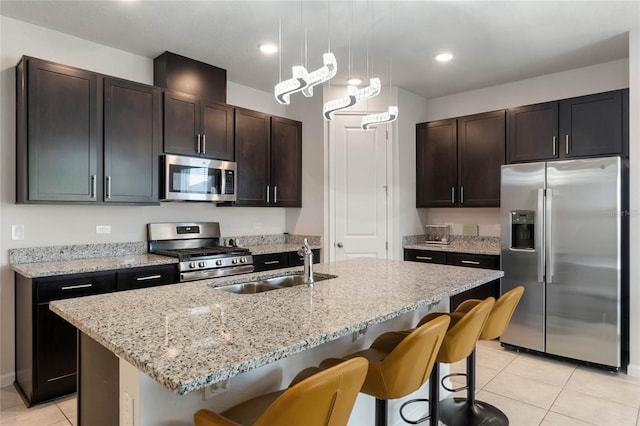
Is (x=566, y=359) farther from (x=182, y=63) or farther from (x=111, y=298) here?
(x=182, y=63)

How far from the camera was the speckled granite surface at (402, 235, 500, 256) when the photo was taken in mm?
4089

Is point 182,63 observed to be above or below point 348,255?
above

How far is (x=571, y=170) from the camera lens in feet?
10.9

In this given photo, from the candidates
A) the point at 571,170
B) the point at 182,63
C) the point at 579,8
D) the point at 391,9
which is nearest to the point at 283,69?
the point at 182,63

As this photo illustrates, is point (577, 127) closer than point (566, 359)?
No

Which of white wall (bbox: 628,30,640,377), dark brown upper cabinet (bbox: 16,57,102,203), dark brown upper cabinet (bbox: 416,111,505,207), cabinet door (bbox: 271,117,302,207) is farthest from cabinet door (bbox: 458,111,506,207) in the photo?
dark brown upper cabinet (bbox: 16,57,102,203)

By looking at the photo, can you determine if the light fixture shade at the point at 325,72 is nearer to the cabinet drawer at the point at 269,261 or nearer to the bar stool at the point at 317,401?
the bar stool at the point at 317,401

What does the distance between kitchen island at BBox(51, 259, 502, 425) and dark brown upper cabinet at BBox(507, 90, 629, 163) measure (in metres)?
2.34

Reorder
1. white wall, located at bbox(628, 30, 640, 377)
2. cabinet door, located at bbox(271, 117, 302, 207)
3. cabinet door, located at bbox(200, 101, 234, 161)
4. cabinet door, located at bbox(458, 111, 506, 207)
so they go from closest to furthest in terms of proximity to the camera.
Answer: white wall, located at bbox(628, 30, 640, 377), cabinet door, located at bbox(200, 101, 234, 161), cabinet door, located at bbox(458, 111, 506, 207), cabinet door, located at bbox(271, 117, 302, 207)

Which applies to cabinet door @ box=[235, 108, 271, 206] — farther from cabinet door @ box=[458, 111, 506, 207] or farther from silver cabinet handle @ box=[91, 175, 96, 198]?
cabinet door @ box=[458, 111, 506, 207]

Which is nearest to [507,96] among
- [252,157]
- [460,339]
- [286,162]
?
[286,162]

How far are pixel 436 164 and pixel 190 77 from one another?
290 centimetres

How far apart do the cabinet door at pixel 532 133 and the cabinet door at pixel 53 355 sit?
14.0 ft

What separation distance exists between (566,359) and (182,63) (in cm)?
439
